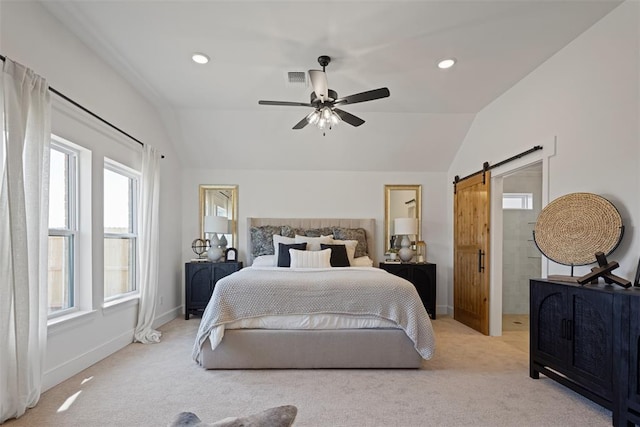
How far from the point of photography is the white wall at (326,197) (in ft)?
18.1

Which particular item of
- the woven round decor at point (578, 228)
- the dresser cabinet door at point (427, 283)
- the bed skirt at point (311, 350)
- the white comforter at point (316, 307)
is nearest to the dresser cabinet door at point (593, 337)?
the woven round decor at point (578, 228)

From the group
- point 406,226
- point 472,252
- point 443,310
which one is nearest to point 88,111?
point 406,226

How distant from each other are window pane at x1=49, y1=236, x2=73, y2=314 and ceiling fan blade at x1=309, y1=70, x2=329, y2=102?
2593mm

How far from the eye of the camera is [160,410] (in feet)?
7.51

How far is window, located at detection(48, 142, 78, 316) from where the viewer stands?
2914 mm

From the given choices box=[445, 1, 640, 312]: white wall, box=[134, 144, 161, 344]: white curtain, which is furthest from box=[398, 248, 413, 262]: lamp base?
box=[134, 144, 161, 344]: white curtain

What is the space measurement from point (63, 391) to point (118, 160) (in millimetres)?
2230

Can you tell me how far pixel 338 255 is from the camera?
4645mm

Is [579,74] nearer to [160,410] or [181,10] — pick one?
[181,10]

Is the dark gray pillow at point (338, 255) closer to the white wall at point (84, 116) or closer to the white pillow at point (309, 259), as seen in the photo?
the white pillow at point (309, 259)

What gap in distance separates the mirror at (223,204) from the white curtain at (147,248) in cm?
131

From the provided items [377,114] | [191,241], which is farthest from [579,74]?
[191,241]

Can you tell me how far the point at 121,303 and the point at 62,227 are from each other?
1.02m

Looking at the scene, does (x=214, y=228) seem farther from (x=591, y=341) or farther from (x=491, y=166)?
(x=591, y=341)
